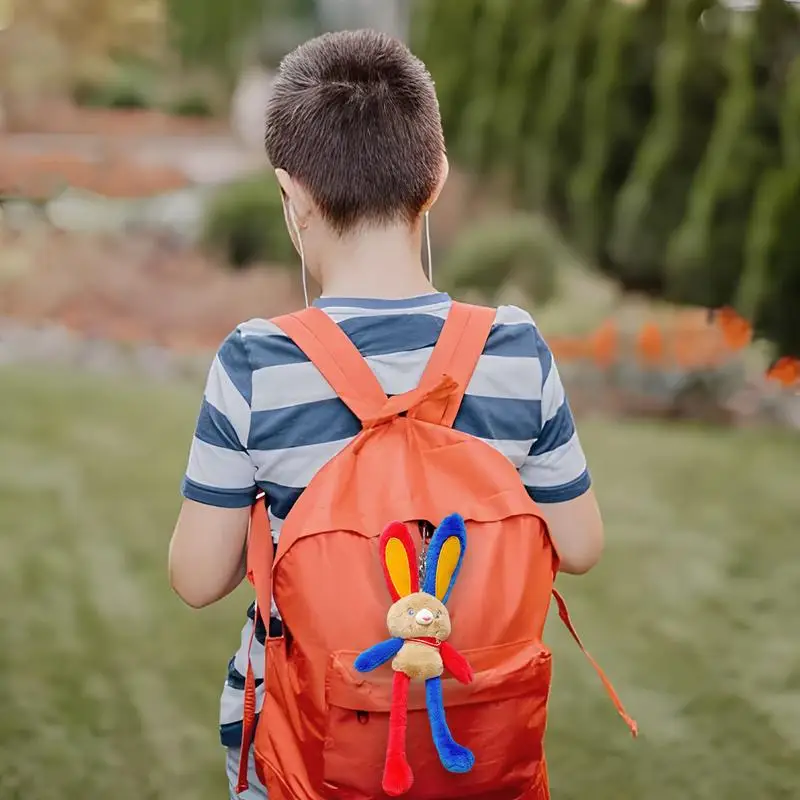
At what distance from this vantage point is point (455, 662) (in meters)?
1.23

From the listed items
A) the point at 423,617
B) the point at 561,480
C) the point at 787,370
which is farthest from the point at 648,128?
the point at 423,617

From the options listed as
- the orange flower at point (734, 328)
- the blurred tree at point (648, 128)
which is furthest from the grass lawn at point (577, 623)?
the blurred tree at point (648, 128)

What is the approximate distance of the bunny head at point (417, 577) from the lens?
1.21 m

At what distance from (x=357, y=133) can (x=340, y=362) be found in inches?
10.7

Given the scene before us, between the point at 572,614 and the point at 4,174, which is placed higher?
the point at 4,174

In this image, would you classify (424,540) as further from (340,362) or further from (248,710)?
(248,710)

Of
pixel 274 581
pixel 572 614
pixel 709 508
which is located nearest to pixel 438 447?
pixel 274 581

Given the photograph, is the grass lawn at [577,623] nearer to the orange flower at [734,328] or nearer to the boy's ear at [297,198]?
the orange flower at [734,328]

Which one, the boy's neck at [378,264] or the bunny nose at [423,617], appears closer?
the bunny nose at [423,617]

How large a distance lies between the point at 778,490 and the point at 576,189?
7.81 feet

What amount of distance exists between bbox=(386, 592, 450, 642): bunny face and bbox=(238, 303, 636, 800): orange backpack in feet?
0.11

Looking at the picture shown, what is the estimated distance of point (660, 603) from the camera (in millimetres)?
3504

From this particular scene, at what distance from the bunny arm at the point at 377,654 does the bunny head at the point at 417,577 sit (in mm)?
10

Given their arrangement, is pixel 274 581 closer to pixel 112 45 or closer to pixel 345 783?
pixel 345 783
